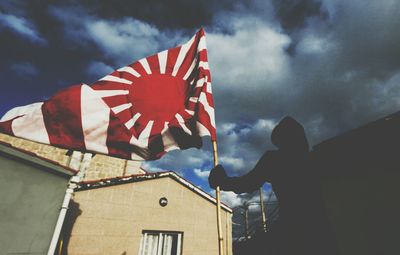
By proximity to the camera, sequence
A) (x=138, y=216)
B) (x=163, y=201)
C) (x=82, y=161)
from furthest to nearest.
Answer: (x=82, y=161), (x=163, y=201), (x=138, y=216)

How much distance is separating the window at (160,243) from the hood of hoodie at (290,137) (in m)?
8.53

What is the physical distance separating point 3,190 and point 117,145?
4398 mm

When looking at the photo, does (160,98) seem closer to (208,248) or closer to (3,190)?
(3,190)

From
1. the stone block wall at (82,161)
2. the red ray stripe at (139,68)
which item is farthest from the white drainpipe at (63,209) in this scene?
the stone block wall at (82,161)

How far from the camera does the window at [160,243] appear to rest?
338 inches

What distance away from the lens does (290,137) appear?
1646 mm

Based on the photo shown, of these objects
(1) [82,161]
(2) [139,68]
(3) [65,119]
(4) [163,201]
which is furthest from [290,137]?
(1) [82,161]

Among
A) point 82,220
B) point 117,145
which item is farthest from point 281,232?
point 82,220

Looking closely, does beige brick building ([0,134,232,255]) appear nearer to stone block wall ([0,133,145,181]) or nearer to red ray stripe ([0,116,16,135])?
stone block wall ([0,133,145,181])

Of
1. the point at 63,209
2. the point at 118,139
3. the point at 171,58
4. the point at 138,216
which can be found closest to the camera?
the point at 118,139

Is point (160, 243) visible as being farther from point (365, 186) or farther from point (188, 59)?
point (188, 59)

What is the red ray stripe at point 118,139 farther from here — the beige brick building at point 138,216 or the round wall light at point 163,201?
the round wall light at point 163,201

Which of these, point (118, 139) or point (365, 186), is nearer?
point (118, 139)

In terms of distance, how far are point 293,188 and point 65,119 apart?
8.10 feet
